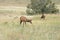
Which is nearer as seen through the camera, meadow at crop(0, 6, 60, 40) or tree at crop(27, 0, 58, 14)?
Result: meadow at crop(0, 6, 60, 40)

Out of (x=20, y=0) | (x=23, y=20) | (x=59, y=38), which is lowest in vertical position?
(x=20, y=0)

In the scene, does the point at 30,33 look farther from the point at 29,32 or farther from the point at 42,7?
the point at 42,7

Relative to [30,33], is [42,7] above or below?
below

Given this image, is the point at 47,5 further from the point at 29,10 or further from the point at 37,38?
the point at 37,38

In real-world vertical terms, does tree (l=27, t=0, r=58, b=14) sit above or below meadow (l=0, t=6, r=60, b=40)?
below

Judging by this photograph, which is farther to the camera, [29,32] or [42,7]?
[42,7]

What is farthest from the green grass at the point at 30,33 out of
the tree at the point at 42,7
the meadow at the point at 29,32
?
the tree at the point at 42,7

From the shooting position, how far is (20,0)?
115m

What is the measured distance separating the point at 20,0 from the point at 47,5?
64.2 meters

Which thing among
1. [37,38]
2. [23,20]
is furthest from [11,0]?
[37,38]

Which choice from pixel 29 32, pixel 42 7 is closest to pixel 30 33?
pixel 29 32

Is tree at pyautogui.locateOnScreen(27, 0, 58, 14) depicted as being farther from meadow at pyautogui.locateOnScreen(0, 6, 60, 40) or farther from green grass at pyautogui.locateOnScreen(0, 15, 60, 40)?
green grass at pyautogui.locateOnScreen(0, 15, 60, 40)

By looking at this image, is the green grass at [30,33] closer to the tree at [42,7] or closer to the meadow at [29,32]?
the meadow at [29,32]

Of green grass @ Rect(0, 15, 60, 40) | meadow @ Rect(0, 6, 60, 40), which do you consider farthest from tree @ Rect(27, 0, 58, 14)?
green grass @ Rect(0, 15, 60, 40)
